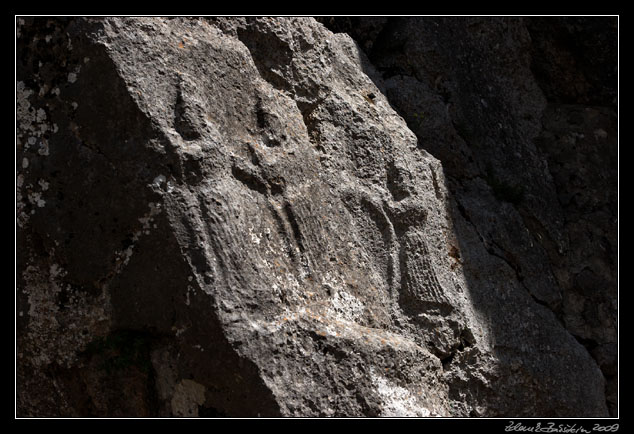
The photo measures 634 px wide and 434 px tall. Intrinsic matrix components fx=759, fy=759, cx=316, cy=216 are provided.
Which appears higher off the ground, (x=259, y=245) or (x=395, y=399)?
(x=259, y=245)

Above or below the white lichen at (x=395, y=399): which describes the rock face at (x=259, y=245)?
above

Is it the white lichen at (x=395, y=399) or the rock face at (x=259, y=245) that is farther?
the white lichen at (x=395, y=399)

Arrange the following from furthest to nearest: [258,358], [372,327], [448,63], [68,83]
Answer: [448,63], [372,327], [68,83], [258,358]

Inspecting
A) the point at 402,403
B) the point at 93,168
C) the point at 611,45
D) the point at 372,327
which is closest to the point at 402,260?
the point at 372,327

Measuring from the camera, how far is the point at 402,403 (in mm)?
3676

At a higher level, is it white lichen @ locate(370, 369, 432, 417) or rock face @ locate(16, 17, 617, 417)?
rock face @ locate(16, 17, 617, 417)

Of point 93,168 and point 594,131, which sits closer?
point 93,168

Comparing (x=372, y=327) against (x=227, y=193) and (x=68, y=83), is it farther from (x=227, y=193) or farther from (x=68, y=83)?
(x=68, y=83)

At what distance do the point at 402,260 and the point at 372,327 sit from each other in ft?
1.64

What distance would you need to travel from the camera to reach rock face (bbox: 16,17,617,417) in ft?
11.2

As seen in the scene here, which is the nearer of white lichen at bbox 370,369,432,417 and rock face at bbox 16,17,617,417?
rock face at bbox 16,17,617,417

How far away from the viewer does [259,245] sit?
11.8ft

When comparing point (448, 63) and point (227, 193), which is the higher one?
point (448, 63)

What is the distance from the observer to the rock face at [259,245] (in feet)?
11.2
